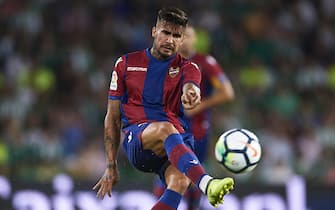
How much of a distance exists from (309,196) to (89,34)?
16.0 feet

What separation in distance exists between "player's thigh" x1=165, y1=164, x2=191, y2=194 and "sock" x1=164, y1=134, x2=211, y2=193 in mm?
236

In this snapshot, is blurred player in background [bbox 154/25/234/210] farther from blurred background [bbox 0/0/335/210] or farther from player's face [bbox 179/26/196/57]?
blurred background [bbox 0/0/335/210]

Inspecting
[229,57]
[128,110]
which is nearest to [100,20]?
[229,57]

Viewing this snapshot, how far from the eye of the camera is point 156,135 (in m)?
6.61

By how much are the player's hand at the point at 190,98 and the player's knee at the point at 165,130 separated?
12.4 inches

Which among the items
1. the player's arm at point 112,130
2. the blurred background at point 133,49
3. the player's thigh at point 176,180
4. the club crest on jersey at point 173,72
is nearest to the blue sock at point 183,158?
the player's thigh at point 176,180

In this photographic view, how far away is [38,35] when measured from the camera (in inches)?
536

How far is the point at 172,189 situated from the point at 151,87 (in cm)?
76

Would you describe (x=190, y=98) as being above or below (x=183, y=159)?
above

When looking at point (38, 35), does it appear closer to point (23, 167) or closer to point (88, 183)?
point (23, 167)

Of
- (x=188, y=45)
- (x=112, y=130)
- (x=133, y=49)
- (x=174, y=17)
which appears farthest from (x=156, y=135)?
(x=133, y=49)

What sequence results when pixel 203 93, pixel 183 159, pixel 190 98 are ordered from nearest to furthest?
pixel 190 98, pixel 183 159, pixel 203 93

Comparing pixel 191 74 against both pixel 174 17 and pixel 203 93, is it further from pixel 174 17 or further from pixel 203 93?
pixel 203 93

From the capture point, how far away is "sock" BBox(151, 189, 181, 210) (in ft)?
21.6
